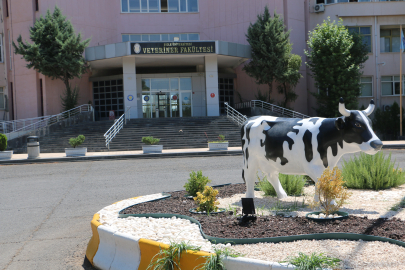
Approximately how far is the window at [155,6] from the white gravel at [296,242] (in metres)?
32.5

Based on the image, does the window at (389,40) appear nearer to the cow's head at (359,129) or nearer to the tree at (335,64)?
the tree at (335,64)

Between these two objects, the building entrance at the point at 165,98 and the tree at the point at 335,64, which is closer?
the tree at the point at 335,64

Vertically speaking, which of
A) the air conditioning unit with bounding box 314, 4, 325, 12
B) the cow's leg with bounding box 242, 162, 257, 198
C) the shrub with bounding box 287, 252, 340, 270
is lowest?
the shrub with bounding box 287, 252, 340, 270

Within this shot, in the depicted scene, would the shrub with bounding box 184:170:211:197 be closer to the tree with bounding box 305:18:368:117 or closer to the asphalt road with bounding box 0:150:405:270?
the asphalt road with bounding box 0:150:405:270

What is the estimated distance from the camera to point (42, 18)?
105ft

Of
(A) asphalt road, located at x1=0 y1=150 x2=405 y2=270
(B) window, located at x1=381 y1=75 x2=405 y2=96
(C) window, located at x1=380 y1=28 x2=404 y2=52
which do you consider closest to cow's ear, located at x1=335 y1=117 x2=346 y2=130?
(A) asphalt road, located at x1=0 y1=150 x2=405 y2=270

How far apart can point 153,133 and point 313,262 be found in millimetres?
23760

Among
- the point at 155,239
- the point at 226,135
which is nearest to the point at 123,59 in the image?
the point at 226,135

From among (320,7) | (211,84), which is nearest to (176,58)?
(211,84)

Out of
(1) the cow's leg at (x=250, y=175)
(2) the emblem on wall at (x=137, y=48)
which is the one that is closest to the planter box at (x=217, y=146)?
(2) the emblem on wall at (x=137, y=48)

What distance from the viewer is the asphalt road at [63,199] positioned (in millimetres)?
5462

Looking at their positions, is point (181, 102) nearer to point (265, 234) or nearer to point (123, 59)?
point (123, 59)

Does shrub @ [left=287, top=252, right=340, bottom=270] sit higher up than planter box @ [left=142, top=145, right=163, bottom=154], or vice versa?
shrub @ [left=287, top=252, right=340, bottom=270]

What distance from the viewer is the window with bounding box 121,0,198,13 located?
3706 centimetres
